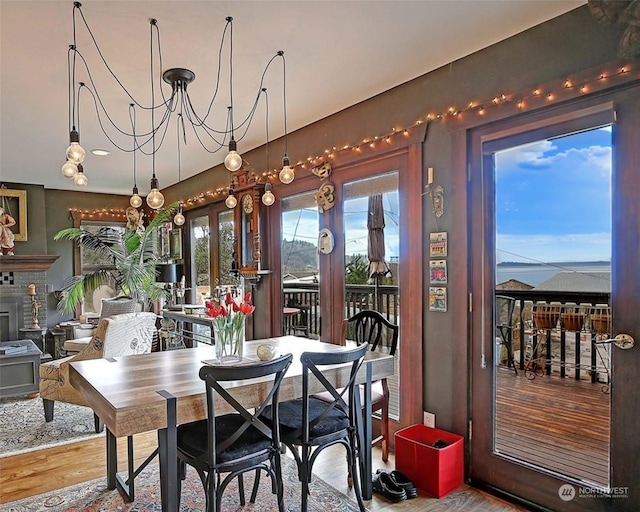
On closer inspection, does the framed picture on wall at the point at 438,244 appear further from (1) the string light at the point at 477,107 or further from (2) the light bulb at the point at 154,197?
(2) the light bulb at the point at 154,197

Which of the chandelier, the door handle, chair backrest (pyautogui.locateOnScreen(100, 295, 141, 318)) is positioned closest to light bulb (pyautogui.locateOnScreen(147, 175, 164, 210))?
the chandelier

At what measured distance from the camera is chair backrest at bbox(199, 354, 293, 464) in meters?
1.95

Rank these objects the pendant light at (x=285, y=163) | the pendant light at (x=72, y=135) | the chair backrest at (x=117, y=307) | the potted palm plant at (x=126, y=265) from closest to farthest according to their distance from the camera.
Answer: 1. the pendant light at (x=72, y=135)
2. the pendant light at (x=285, y=163)
3. the chair backrest at (x=117, y=307)
4. the potted palm plant at (x=126, y=265)

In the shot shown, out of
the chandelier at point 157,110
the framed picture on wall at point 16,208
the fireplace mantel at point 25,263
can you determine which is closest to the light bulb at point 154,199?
the chandelier at point 157,110

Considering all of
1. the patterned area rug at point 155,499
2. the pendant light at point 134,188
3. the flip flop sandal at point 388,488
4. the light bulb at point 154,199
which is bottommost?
the patterned area rug at point 155,499

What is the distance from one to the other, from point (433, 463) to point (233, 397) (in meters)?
1.32

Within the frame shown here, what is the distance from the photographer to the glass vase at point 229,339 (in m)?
2.53

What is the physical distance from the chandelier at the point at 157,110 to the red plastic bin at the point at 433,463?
184 centimetres

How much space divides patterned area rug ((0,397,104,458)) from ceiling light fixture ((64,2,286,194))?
214 centimetres

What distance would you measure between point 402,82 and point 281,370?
2261mm

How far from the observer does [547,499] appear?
2.46 meters

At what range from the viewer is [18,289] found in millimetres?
6105

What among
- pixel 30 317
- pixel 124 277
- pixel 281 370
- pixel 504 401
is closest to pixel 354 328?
pixel 504 401

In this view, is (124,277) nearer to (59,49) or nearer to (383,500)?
(59,49)
